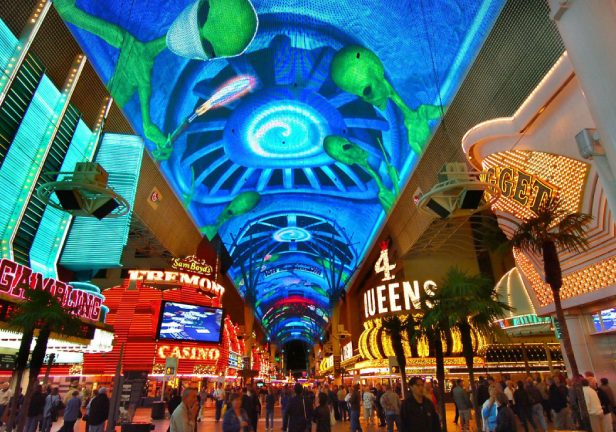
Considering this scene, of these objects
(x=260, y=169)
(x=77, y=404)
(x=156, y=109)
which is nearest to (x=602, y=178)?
(x=77, y=404)

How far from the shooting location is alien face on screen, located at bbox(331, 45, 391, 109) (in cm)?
1956

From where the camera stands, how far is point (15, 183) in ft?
40.9

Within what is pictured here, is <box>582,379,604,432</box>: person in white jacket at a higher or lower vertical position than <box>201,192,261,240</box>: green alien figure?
lower

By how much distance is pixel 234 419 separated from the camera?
5.31 meters

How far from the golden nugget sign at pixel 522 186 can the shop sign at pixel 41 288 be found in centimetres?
1313

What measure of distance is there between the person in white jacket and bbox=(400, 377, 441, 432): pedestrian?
17.5 feet

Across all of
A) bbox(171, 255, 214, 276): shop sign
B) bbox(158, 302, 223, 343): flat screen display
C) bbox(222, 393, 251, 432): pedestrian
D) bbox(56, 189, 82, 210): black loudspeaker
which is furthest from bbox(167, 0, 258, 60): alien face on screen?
bbox(222, 393, 251, 432): pedestrian

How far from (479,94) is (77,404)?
1476 cm

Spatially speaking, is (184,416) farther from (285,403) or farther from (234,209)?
(234,209)

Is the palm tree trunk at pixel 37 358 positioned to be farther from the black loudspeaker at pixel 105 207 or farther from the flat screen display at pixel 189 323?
the flat screen display at pixel 189 323

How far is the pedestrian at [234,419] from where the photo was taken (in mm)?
5275

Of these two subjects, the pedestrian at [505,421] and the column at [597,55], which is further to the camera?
the pedestrian at [505,421]

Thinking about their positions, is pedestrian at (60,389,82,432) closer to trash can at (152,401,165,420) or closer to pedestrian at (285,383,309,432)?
pedestrian at (285,383,309,432)

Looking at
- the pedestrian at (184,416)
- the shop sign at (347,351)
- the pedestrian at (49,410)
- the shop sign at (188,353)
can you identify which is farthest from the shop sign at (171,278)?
the pedestrian at (184,416)
